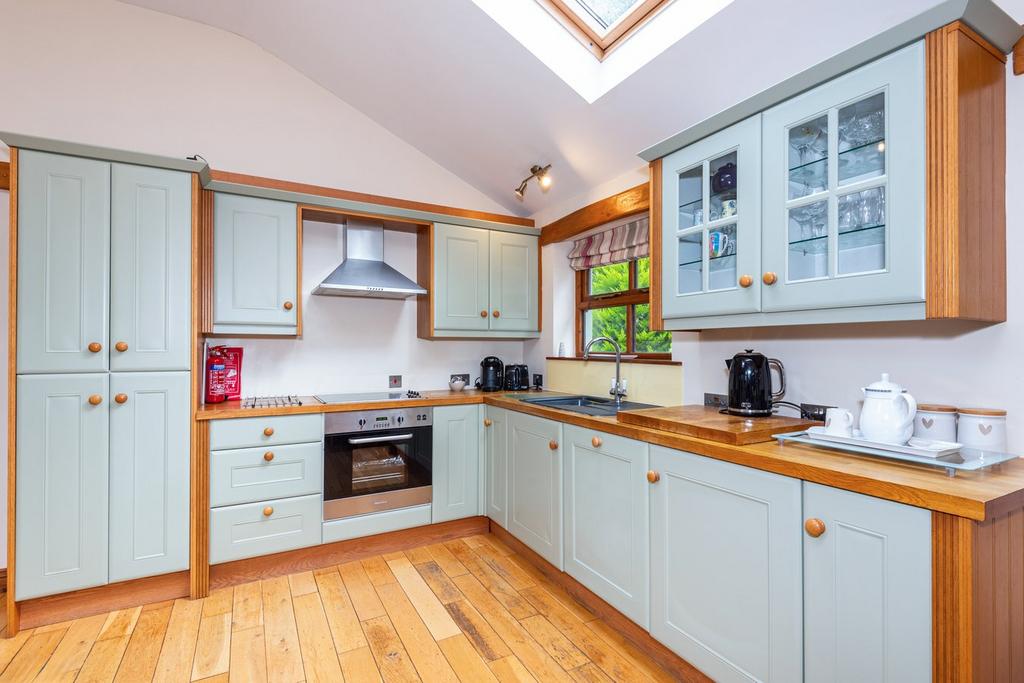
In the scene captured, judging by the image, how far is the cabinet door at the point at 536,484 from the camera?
240 centimetres

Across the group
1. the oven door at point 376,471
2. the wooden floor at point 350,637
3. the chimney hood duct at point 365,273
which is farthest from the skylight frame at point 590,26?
the wooden floor at point 350,637

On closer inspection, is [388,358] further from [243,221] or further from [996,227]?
[996,227]

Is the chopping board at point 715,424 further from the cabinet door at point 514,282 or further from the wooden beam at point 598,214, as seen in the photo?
the cabinet door at point 514,282

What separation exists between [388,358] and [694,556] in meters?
2.40

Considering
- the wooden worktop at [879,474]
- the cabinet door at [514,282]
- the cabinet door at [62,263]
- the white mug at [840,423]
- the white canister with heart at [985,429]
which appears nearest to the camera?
the wooden worktop at [879,474]

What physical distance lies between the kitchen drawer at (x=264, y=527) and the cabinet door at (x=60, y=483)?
0.46 metres

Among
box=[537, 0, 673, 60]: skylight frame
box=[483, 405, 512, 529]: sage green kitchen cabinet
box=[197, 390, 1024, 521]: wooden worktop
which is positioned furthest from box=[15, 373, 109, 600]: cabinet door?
box=[537, 0, 673, 60]: skylight frame

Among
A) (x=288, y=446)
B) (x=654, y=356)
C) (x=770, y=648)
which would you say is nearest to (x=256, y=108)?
(x=288, y=446)

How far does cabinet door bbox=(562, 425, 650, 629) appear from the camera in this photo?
6.12 ft

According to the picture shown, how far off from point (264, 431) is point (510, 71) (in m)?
2.24

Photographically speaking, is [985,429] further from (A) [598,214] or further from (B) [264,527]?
(B) [264,527]

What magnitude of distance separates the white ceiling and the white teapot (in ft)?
3.69

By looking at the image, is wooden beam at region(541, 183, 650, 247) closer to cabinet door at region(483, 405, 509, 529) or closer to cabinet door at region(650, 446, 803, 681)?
cabinet door at region(483, 405, 509, 529)

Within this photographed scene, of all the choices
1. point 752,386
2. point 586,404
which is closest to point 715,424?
point 752,386
